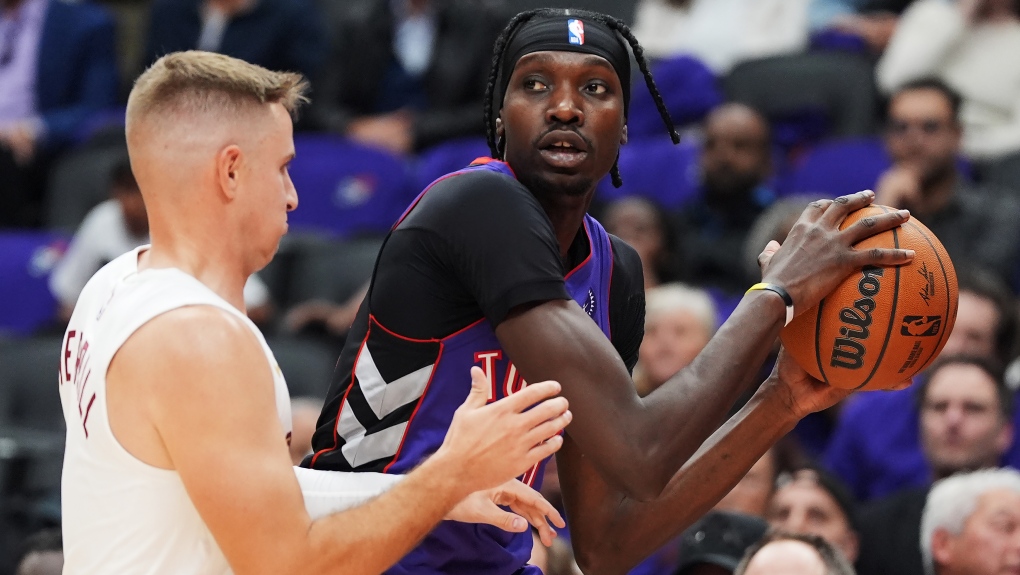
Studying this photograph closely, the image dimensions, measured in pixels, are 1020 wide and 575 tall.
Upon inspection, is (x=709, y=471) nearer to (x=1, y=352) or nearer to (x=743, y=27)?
(x=1, y=352)

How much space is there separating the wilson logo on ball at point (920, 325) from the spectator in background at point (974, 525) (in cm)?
244

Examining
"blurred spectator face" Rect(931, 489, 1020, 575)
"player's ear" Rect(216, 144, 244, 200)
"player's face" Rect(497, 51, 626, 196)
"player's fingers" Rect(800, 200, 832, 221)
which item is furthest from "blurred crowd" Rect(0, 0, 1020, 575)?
"player's ear" Rect(216, 144, 244, 200)

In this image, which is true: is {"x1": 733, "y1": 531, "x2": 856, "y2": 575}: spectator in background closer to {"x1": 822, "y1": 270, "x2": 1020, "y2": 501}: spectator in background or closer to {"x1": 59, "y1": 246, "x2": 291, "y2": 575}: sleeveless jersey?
{"x1": 822, "y1": 270, "x2": 1020, "y2": 501}: spectator in background

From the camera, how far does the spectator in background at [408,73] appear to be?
31.3ft

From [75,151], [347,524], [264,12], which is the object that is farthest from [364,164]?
[347,524]

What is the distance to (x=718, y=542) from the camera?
5.52m

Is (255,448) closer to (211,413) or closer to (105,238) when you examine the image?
(211,413)

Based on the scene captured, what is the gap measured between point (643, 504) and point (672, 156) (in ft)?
17.2

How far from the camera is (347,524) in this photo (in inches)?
116

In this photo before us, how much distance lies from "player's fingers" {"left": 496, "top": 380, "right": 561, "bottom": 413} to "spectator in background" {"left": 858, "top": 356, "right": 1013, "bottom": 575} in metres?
3.51

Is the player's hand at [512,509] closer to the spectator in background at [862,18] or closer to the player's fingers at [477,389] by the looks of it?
the player's fingers at [477,389]

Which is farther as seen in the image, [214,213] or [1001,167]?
[1001,167]

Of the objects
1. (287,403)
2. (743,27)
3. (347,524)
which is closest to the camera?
(347,524)

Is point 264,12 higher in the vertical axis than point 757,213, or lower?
higher
